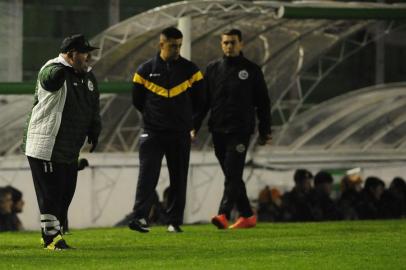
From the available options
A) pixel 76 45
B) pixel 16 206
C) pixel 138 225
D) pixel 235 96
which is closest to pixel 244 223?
pixel 235 96

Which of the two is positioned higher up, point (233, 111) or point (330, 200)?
point (233, 111)

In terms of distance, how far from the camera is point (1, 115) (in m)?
22.5

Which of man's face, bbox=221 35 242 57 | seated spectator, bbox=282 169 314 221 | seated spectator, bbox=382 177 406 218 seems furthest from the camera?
seated spectator, bbox=382 177 406 218

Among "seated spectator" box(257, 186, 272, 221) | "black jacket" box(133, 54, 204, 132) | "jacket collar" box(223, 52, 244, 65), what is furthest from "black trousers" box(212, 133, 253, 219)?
"seated spectator" box(257, 186, 272, 221)

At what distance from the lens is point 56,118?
14492mm

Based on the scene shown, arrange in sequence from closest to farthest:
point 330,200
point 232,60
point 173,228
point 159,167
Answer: point 159,167
point 173,228
point 232,60
point 330,200

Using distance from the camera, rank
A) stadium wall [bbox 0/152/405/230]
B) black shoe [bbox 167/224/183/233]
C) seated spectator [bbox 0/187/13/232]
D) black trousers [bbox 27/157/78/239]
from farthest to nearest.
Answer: stadium wall [bbox 0/152/405/230], seated spectator [bbox 0/187/13/232], black shoe [bbox 167/224/183/233], black trousers [bbox 27/157/78/239]

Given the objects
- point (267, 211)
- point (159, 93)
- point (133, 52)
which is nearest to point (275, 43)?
point (133, 52)

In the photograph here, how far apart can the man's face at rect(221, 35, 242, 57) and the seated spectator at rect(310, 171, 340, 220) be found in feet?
14.4

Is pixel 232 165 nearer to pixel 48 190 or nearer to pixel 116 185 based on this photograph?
pixel 116 185

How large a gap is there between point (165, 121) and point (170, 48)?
2.61 ft

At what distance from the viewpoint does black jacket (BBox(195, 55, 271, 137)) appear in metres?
18.2

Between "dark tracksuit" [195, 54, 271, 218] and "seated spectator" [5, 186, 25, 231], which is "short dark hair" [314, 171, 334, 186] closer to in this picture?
"dark tracksuit" [195, 54, 271, 218]

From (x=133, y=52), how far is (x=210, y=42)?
126cm
